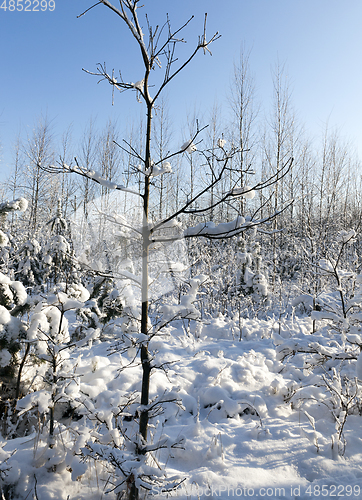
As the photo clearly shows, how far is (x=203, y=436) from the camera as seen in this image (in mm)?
2434

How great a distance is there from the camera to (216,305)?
6.96 meters

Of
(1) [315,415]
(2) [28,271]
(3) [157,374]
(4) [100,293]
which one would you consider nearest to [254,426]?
(1) [315,415]

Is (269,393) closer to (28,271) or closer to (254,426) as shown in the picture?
(254,426)

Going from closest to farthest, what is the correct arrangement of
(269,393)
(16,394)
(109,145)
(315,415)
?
(16,394), (315,415), (269,393), (109,145)

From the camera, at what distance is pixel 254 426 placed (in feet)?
8.55

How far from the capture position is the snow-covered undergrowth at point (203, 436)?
176 centimetres

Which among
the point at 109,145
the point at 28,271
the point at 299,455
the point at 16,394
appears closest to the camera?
the point at 299,455

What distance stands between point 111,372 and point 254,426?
178cm

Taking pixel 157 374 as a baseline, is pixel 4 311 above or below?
above

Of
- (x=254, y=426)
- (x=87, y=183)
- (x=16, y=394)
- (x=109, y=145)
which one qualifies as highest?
(x=109, y=145)

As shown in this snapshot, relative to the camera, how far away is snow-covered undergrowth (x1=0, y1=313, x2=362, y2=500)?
5.79ft

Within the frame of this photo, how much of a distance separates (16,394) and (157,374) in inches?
60.5

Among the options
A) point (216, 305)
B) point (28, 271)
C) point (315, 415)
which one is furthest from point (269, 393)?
point (28, 271)

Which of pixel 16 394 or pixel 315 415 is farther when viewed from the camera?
pixel 315 415
